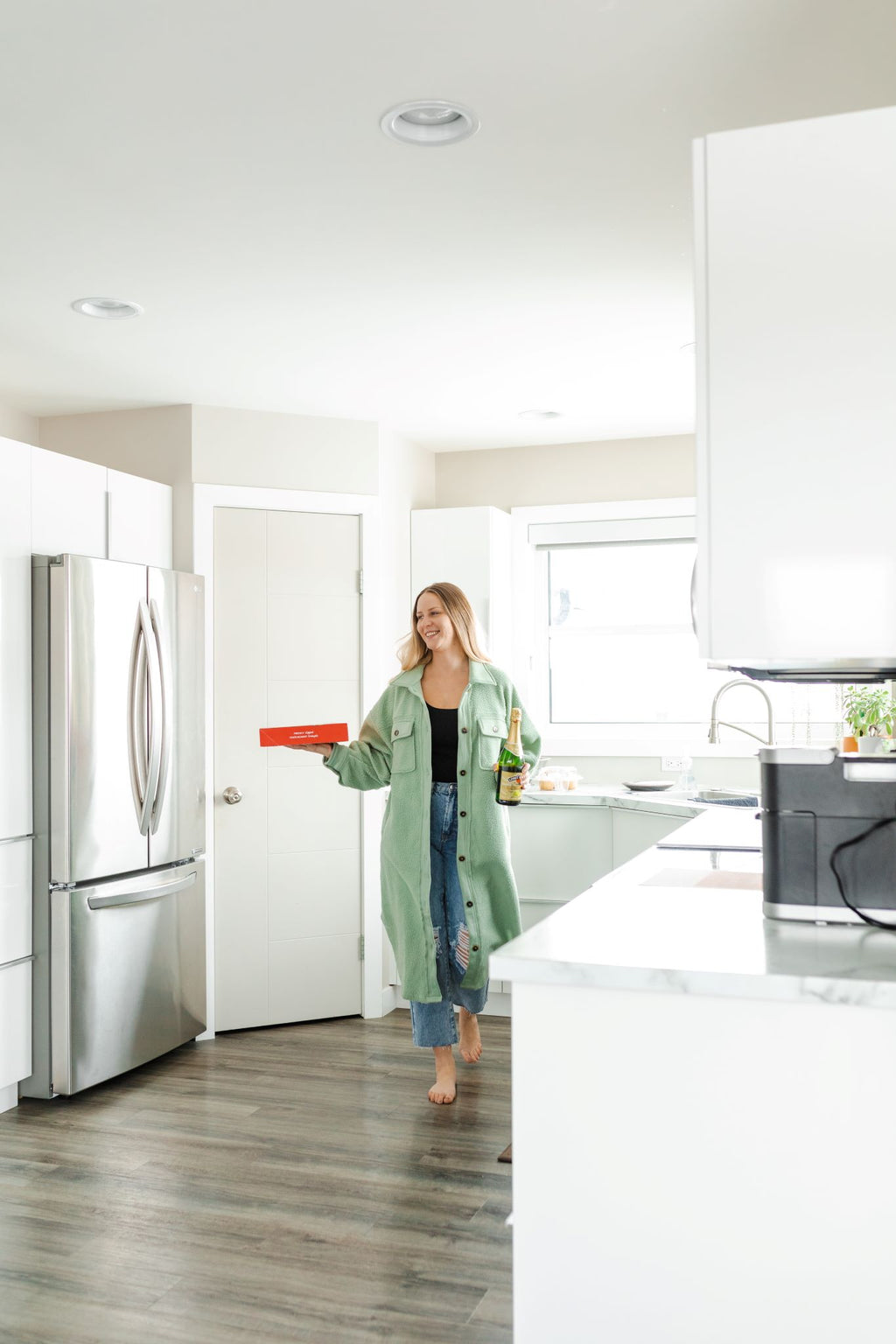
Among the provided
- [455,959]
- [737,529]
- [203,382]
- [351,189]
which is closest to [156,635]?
[203,382]

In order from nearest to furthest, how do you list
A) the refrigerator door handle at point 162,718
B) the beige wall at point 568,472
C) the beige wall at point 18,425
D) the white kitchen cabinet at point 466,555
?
the refrigerator door handle at point 162,718 → the beige wall at point 18,425 → the white kitchen cabinet at point 466,555 → the beige wall at point 568,472

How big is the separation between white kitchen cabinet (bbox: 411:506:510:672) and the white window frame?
0.20 m

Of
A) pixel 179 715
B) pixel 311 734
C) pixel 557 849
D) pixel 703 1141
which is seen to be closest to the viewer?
pixel 703 1141

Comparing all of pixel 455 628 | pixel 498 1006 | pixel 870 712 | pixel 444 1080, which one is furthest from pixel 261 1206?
pixel 870 712

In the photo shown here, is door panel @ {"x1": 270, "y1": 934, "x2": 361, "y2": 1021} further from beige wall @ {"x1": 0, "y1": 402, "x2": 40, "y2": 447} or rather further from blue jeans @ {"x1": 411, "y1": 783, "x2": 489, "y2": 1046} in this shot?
beige wall @ {"x1": 0, "y1": 402, "x2": 40, "y2": 447}

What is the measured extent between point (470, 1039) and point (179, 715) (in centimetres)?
152

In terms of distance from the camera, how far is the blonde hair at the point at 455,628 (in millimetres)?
3584

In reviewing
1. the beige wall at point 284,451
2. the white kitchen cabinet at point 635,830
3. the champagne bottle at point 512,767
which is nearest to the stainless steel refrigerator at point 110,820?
the beige wall at point 284,451

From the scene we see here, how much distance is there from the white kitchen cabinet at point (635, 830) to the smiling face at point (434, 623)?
114 cm

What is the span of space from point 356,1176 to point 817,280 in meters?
2.42

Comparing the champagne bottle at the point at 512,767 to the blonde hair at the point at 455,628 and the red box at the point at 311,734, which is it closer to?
the blonde hair at the point at 455,628

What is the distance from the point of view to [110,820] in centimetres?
375

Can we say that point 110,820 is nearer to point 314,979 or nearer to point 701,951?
point 314,979

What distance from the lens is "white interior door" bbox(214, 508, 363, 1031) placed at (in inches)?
174
